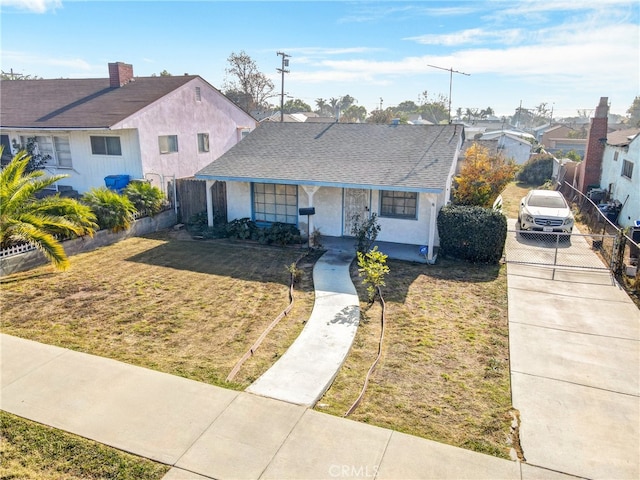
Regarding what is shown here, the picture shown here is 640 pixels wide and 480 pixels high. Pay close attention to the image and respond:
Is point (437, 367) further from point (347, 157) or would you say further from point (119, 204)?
point (119, 204)

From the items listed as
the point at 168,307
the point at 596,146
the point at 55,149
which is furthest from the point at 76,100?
the point at 596,146

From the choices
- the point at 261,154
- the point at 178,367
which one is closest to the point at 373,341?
the point at 178,367

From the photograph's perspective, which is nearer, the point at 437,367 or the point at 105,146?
the point at 437,367

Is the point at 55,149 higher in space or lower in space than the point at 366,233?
higher

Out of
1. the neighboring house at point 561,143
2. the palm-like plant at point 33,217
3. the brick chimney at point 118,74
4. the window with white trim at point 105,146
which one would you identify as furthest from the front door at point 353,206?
the neighboring house at point 561,143

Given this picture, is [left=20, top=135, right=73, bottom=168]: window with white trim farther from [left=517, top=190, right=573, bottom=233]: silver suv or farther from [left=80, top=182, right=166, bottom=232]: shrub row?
[left=517, top=190, right=573, bottom=233]: silver suv

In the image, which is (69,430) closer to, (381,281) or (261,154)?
(381,281)
